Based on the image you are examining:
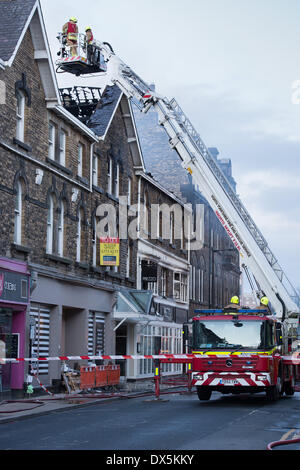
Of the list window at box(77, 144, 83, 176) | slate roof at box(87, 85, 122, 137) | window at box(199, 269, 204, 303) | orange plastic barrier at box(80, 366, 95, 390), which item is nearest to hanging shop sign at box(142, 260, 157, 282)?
slate roof at box(87, 85, 122, 137)

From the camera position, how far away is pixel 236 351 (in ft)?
68.3

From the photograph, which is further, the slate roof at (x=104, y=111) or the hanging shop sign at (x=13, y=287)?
the slate roof at (x=104, y=111)

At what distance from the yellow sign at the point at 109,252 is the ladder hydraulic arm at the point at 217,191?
529 centimetres

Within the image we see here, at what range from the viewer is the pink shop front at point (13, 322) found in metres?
22.6

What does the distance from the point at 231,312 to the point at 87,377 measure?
242 inches

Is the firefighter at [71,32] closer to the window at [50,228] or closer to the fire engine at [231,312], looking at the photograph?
the fire engine at [231,312]

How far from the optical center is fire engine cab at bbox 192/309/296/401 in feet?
67.4

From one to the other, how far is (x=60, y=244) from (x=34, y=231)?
2.63m

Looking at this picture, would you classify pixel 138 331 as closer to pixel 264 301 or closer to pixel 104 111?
pixel 104 111

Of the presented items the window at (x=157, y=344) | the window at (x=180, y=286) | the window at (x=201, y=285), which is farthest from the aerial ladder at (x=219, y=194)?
the window at (x=201, y=285)

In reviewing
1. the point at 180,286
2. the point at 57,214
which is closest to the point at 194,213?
the point at 180,286

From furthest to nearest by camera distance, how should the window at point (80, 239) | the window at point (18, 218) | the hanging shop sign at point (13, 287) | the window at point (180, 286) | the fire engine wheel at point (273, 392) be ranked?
the window at point (180, 286) → the window at point (80, 239) → the window at point (18, 218) → the hanging shop sign at point (13, 287) → the fire engine wheel at point (273, 392)

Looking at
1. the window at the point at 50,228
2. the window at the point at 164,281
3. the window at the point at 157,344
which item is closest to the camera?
the window at the point at 50,228
